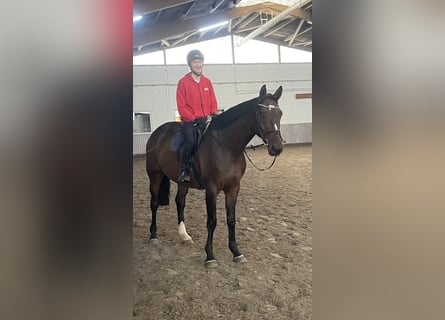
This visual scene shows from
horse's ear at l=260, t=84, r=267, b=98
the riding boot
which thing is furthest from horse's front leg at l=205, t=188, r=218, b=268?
horse's ear at l=260, t=84, r=267, b=98

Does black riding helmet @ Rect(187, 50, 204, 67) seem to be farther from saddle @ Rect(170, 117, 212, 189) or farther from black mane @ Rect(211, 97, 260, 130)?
saddle @ Rect(170, 117, 212, 189)

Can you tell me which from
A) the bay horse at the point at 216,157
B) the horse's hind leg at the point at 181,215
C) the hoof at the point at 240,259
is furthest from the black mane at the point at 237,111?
the hoof at the point at 240,259

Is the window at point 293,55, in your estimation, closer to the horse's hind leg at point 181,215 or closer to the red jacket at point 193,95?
the red jacket at point 193,95

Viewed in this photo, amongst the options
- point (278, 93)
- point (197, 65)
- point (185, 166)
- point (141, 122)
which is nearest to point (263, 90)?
point (278, 93)

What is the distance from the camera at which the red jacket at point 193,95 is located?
550mm

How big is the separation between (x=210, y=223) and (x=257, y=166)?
6.3 inches

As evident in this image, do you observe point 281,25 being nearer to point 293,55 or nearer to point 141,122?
point 293,55

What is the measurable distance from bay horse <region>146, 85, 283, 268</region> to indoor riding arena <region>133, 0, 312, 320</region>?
2 cm

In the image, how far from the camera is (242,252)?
28.2 inches

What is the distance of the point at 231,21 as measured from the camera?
1.83 feet

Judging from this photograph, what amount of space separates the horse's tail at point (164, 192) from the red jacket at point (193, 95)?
128 mm
